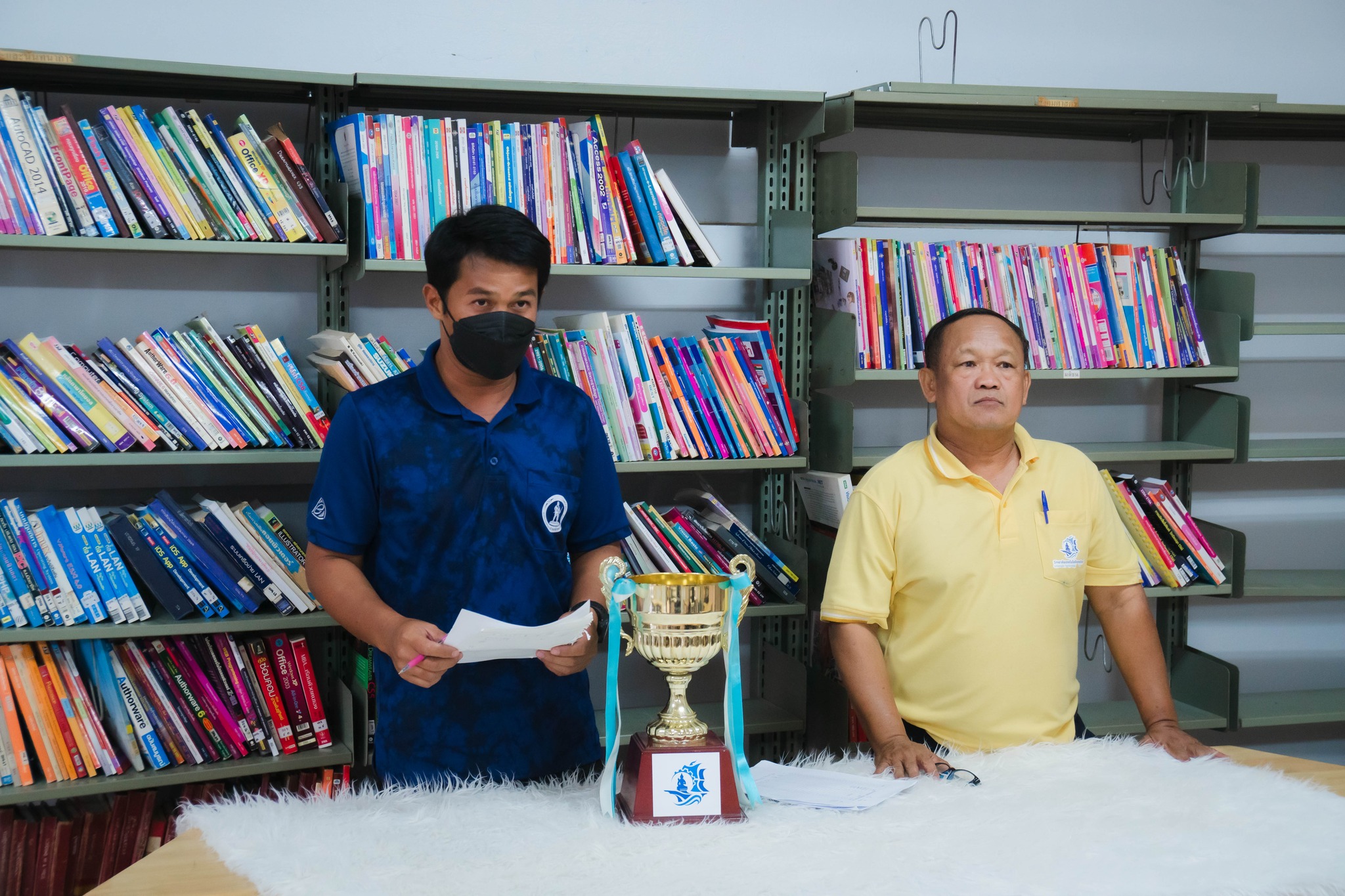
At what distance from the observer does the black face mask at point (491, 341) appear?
1748 mm

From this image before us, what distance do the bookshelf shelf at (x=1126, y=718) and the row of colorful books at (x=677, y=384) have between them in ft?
4.01

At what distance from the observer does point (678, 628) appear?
1.40m

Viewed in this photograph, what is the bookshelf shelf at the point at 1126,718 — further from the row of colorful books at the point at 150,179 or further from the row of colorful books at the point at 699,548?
the row of colorful books at the point at 150,179

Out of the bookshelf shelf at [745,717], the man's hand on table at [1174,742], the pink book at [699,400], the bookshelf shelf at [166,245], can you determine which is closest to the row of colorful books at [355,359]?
the bookshelf shelf at [166,245]

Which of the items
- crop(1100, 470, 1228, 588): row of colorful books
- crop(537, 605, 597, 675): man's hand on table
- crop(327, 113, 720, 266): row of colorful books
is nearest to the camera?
crop(537, 605, 597, 675): man's hand on table

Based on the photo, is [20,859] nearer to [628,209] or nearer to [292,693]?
[292,693]

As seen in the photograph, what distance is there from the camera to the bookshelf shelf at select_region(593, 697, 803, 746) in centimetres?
280

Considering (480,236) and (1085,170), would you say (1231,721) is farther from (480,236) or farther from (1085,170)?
(480,236)

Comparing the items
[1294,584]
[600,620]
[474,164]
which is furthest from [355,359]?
[1294,584]

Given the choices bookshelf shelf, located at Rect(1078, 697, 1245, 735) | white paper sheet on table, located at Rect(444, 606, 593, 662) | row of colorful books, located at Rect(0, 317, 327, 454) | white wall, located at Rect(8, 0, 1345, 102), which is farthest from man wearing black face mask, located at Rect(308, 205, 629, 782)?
bookshelf shelf, located at Rect(1078, 697, 1245, 735)

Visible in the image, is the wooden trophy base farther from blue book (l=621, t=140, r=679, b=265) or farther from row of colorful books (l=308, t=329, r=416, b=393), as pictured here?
blue book (l=621, t=140, r=679, b=265)

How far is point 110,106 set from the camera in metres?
2.58

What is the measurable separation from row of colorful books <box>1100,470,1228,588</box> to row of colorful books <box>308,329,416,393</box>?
1.94m

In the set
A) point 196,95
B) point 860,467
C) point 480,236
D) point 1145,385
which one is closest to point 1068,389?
point 1145,385
